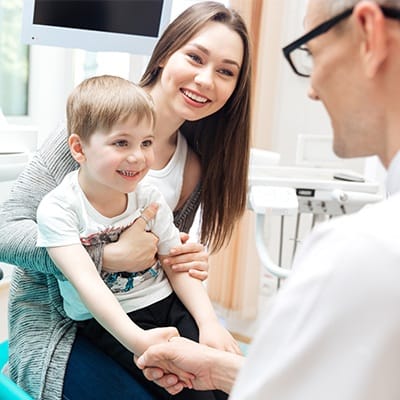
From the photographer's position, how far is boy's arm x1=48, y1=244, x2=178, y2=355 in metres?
1.10

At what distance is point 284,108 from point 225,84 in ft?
4.29

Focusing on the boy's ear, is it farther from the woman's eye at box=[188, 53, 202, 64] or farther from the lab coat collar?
the lab coat collar

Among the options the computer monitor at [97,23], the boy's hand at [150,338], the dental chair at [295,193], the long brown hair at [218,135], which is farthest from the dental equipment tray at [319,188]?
the boy's hand at [150,338]

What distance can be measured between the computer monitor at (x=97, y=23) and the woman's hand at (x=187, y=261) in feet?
2.66

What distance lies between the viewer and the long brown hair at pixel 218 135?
1412 mm

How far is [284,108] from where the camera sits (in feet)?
8.73

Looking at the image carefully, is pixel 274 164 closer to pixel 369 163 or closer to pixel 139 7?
pixel 369 163

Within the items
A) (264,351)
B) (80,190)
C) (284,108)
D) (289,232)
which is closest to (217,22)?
(80,190)

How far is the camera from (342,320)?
0.55 m

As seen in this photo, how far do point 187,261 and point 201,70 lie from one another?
18.1 inches

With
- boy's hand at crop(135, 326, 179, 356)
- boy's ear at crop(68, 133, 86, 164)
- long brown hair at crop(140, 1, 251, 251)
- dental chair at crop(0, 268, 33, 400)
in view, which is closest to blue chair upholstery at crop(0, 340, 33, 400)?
dental chair at crop(0, 268, 33, 400)

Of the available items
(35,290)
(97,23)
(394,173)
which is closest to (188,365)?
(35,290)

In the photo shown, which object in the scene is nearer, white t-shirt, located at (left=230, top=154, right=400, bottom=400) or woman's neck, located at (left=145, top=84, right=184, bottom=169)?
white t-shirt, located at (left=230, top=154, right=400, bottom=400)

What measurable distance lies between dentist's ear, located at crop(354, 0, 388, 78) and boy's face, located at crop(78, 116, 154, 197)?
59 cm
